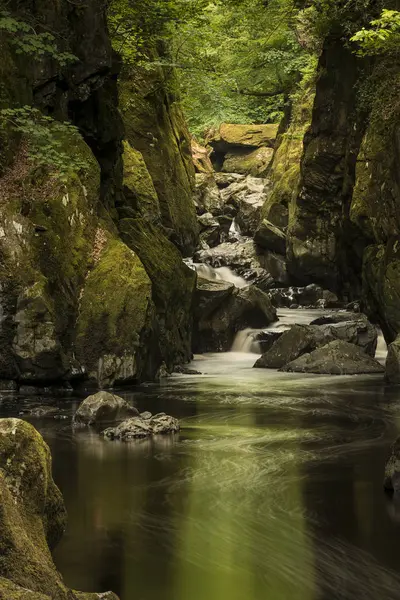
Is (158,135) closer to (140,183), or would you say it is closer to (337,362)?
(140,183)

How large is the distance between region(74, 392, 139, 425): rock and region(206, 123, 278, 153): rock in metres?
29.0

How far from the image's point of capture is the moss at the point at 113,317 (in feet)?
41.9

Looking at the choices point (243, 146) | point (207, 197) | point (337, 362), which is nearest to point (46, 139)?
Answer: point (337, 362)

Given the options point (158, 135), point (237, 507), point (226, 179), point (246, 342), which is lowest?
point (237, 507)

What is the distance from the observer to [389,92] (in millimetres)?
18078

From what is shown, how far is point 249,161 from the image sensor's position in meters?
36.9

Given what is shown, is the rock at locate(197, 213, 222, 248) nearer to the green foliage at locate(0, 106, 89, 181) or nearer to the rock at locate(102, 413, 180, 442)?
the green foliage at locate(0, 106, 89, 181)

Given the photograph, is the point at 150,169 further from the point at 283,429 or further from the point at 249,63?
the point at 283,429

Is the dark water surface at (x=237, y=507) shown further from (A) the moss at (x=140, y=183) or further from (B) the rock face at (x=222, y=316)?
(A) the moss at (x=140, y=183)

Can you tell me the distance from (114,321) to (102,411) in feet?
11.3

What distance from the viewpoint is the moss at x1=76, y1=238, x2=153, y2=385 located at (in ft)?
41.9

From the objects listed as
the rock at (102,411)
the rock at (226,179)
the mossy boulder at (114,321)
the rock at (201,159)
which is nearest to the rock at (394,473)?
the rock at (102,411)

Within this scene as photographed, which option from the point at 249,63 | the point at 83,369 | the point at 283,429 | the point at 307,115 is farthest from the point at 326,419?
the point at 249,63

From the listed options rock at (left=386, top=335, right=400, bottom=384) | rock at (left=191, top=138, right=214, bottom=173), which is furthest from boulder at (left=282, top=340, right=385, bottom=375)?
rock at (left=191, top=138, right=214, bottom=173)
